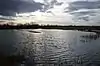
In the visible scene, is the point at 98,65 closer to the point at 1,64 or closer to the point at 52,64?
the point at 52,64

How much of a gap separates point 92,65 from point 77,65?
1.51m

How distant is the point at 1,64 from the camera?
59.5 ft

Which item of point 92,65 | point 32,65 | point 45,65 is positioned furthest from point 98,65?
point 32,65

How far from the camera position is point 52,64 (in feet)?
59.5

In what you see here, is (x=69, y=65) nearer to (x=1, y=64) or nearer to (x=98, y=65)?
(x=98, y=65)

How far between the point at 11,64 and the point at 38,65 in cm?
255

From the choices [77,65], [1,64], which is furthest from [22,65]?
[77,65]

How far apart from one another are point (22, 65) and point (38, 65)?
146cm

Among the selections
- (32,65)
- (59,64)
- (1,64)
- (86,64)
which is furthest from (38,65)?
(86,64)

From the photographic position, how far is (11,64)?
59.3ft

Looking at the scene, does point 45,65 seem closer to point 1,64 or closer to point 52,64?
point 52,64

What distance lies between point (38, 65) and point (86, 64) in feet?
15.4

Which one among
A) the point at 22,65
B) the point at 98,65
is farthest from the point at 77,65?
the point at 22,65

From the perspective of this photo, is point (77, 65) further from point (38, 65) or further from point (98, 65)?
point (38, 65)
